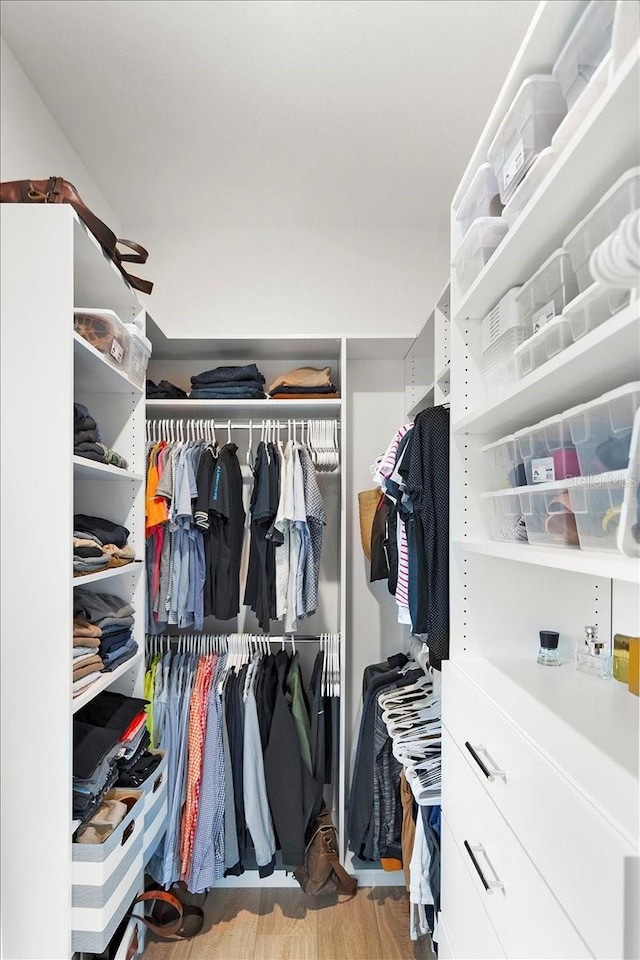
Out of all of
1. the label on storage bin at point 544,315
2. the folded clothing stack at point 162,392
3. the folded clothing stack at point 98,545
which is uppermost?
the folded clothing stack at point 162,392

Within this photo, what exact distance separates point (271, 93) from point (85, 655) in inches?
65.1

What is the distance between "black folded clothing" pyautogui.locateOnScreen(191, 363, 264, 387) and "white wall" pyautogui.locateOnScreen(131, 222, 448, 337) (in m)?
0.33

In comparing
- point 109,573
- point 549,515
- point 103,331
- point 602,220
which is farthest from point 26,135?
point 549,515

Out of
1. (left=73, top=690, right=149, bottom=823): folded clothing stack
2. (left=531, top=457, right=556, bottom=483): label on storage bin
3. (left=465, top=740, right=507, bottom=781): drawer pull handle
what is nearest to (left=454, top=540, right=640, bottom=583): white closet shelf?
(left=531, top=457, right=556, bottom=483): label on storage bin

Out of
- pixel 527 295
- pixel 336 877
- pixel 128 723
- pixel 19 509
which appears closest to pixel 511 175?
pixel 527 295

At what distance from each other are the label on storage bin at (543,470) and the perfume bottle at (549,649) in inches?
18.2

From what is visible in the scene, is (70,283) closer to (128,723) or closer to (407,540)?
(407,540)

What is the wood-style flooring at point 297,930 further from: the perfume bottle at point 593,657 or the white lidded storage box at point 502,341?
the white lidded storage box at point 502,341

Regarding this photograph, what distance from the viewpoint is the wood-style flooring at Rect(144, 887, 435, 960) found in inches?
79.0

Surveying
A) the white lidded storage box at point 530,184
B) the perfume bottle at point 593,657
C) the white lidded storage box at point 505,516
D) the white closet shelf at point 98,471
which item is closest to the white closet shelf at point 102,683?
the white closet shelf at point 98,471

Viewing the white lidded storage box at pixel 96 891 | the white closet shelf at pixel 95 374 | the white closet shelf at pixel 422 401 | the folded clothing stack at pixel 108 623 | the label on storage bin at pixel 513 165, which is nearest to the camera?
the label on storage bin at pixel 513 165

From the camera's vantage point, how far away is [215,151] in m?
2.09

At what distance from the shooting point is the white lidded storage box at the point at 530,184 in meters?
0.93

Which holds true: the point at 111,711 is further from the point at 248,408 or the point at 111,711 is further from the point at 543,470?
the point at 543,470
